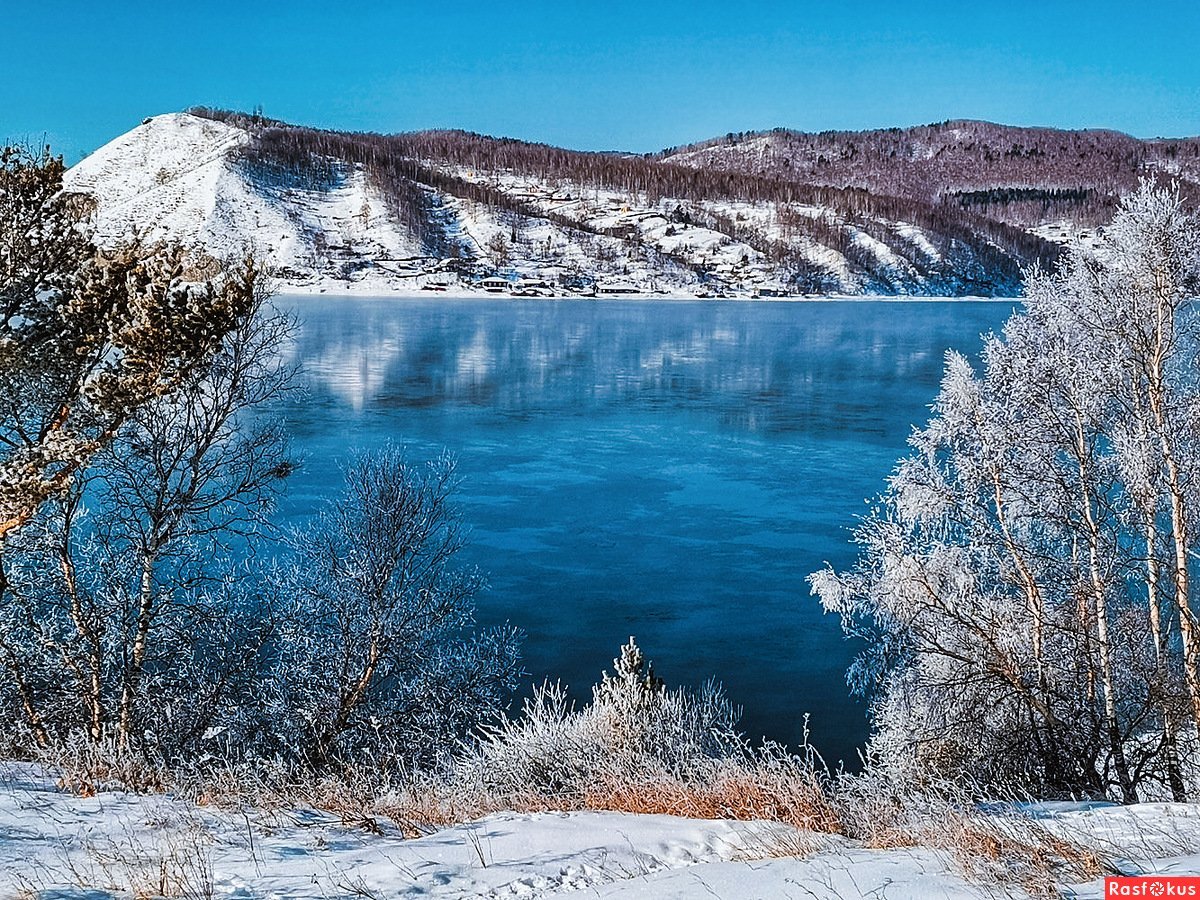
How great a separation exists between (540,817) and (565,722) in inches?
213

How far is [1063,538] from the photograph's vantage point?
42.5 ft

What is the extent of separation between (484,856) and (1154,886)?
12.0 feet

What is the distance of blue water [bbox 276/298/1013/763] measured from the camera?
17.4 m

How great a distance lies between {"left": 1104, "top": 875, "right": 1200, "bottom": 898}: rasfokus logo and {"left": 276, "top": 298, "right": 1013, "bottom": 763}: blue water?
10.1 meters

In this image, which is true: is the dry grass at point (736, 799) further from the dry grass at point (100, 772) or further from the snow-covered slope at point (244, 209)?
the snow-covered slope at point (244, 209)

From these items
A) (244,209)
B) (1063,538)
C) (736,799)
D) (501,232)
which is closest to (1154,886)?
(736,799)

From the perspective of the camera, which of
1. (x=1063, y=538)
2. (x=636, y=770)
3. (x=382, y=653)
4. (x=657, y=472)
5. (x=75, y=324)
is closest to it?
(x=636, y=770)

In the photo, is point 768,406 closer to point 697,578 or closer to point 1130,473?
point 697,578

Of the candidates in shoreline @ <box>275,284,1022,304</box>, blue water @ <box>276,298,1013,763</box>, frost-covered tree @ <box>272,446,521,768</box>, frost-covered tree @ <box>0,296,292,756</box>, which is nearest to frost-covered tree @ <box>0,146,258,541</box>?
frost-covered tree @ <box>0,296,292,756</box>

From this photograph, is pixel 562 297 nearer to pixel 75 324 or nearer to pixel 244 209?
pixel 244 209

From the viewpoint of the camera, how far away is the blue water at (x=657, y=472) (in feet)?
57.2

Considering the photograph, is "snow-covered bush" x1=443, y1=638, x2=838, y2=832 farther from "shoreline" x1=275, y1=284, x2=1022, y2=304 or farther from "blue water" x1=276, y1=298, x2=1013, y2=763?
"shoreline" x1=275, y1=284, x2=1022, y2=304

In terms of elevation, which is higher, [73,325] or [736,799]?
[73,325]

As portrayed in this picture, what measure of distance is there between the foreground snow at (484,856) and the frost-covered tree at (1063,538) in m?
4.45
